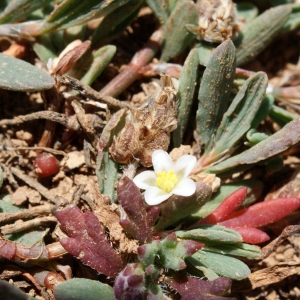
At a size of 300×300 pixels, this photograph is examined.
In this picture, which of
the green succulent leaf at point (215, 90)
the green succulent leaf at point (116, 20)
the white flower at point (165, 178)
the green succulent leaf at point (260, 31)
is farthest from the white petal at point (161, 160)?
the green succulent leaf at point (260, 31)

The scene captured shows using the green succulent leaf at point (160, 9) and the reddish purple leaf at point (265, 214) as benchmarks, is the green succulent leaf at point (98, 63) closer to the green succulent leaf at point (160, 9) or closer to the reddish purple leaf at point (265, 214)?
the green succulent leaf at point (160, 9)

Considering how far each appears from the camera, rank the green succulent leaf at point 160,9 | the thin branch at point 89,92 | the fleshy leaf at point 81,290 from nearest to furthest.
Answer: the fleshy leaf at point 81,290 → the thin branch at point 89,92 → the green succulent leaf at point 160,9

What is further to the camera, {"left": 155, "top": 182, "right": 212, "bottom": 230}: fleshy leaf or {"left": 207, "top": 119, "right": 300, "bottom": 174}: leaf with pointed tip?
{"left": 207, "top": 119, "right": 300, "bottom": 174}: leaf with pointed tip

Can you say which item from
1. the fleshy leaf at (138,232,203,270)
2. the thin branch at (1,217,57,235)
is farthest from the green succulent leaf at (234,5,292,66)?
the thin branch at (1,217,57,235)

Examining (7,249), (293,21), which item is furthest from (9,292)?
(293,21)

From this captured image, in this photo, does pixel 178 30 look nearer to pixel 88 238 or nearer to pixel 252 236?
pixel 252 236

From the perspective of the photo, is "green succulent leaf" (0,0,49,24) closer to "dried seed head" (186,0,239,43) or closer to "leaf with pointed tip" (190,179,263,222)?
"dried seed head" (186,0,239,43)

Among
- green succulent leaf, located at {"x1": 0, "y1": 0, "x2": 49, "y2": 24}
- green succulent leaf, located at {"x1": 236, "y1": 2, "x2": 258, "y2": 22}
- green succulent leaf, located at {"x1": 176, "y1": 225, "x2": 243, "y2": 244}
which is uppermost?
green succulent leaf, located at {"x1": 0, "y1": 0, "x2": 49, "y2": 24}

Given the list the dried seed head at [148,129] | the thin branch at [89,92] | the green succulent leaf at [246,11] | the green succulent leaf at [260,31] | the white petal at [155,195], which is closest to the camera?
the white petal at [155,195]
